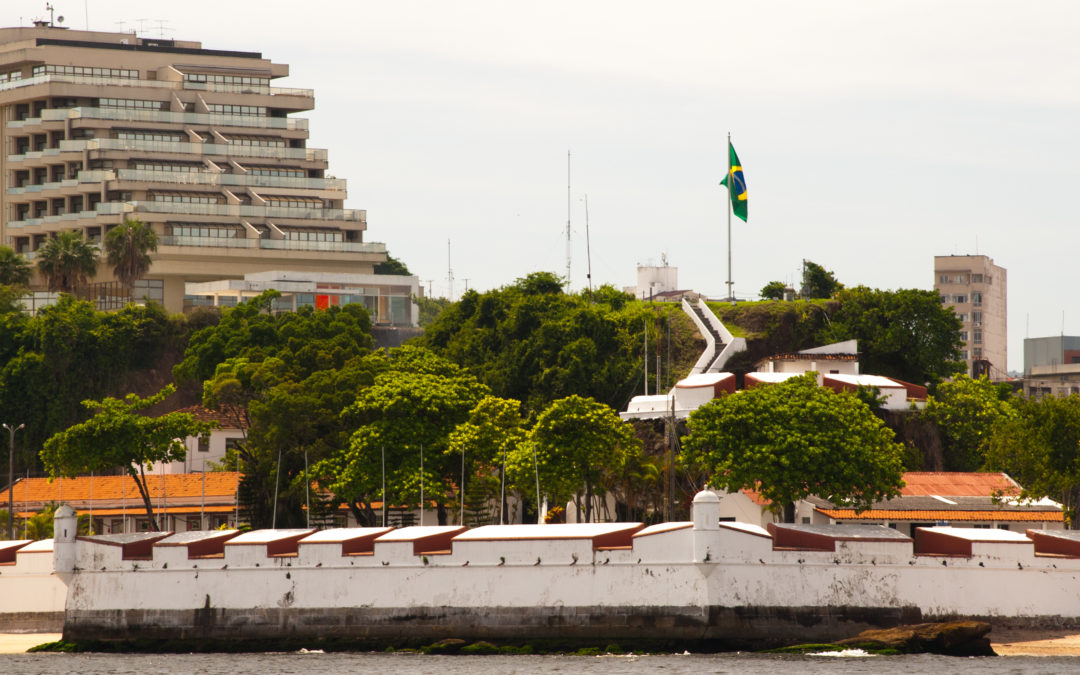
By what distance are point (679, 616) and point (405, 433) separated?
22.1 metres

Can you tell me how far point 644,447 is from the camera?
75812mm

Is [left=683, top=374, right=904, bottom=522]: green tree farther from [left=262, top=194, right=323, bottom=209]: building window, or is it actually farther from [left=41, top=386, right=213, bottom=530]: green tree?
[left=262, top=194, right=323, bottom=209]: building window

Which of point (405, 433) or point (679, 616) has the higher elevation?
point (405, 433)

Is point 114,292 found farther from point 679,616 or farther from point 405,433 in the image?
point 679,616

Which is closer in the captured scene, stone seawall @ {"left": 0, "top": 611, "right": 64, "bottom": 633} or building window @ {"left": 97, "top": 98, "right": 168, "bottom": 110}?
stone seawall @ {"left": 0, "top": 611, "right": 64, "bottom": 633}

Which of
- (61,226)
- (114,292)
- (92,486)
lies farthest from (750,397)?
(61,226)

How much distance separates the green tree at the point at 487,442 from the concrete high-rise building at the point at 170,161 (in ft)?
165

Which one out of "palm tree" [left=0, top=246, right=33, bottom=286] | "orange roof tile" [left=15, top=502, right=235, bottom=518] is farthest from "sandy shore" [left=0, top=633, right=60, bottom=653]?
"palm tree" [left=0, top=246, right=33, bottom=286]

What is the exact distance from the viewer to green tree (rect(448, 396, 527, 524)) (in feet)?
224

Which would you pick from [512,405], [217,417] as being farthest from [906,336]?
[217,417]

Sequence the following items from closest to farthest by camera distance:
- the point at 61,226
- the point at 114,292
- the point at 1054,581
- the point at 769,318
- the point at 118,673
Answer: the point at 118,673 < the point at 1054,581 < the point at 769,318 < the point at 114,292 < the point at 61,226

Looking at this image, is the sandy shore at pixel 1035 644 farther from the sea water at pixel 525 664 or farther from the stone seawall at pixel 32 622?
the stone seawall at pixel 32 622

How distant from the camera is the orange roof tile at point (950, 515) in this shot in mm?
65562

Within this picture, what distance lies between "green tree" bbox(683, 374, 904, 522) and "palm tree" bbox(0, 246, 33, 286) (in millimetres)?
64556
